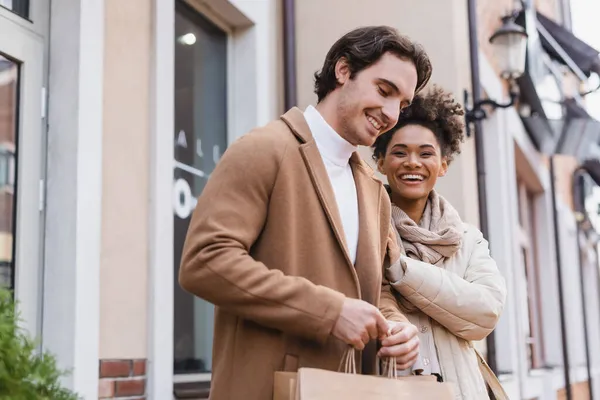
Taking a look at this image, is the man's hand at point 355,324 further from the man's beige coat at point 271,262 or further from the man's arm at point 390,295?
the man's arm at point 390,295

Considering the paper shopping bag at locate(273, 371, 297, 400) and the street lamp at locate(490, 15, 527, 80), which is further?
the street lamp at locate(490, 15, 527, 80)

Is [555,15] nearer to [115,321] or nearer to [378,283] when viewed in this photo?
[115,321]

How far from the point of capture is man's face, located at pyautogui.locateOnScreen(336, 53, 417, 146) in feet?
6.99

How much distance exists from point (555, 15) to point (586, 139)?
5.89 meters

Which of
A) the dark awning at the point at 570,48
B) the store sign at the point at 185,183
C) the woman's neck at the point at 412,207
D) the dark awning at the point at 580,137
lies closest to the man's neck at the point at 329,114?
the woman's neck at the point at 412,207

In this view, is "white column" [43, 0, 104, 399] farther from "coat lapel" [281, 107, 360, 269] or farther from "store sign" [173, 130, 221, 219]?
"coat lapel" [281, 107, 360, 269]

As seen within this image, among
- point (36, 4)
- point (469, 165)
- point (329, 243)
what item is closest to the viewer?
point (329, 243)

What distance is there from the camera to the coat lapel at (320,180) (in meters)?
2.02

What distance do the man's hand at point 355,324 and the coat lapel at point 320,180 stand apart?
0.59ft

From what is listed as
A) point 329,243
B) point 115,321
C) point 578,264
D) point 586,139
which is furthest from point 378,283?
point 578,264

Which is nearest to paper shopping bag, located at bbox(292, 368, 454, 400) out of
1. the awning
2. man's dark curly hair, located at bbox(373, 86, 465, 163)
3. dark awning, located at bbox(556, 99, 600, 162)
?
man's dark curly hair, located at bbox(373, 86, 465, 163)

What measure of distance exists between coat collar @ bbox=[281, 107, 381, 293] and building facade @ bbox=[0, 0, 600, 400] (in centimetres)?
145

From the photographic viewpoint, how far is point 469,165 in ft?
20.9

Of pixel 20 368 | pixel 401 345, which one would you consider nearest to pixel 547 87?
pixel 401 345
